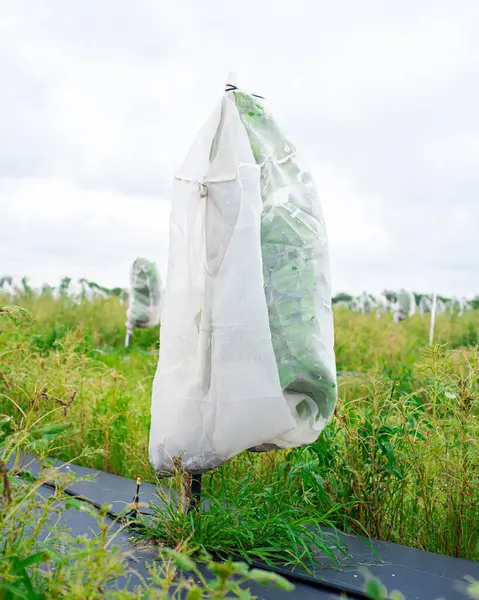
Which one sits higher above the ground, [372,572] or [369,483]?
[369,483]

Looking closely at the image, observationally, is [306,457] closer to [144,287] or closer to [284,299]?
[284,299]

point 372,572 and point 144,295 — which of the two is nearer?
point 372,572

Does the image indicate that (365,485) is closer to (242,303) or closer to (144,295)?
(242,303)

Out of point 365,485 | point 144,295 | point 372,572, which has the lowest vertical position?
point 372,572

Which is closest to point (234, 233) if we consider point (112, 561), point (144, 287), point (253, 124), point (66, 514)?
point (253, 124)

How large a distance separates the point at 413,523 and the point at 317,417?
0.79 metres

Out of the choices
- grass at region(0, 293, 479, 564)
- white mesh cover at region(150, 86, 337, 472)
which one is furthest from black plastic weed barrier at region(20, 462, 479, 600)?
white mesh cover at region(150, 86, 337, 472)

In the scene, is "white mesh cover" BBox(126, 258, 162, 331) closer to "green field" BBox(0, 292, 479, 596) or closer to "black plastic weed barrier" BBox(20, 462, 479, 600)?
"green field" BBox(0, 292, 479, 596)

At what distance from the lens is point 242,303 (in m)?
2.68

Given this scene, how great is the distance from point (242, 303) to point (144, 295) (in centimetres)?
1019

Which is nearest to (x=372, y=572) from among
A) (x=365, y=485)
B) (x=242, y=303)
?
(x=365, y=485)

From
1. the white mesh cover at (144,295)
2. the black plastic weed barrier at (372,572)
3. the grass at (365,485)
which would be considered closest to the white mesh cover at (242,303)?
the grass at (365,485)

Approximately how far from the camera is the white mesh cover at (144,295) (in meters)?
12.4

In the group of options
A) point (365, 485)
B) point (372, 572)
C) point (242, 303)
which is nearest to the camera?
point (242, 303)
